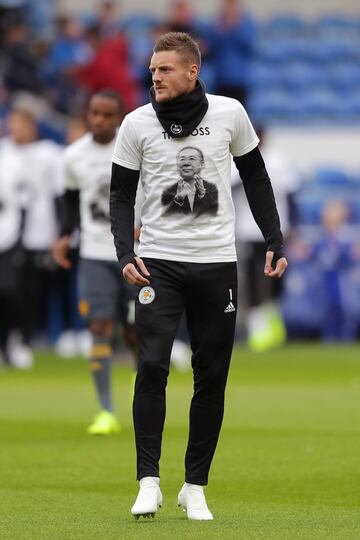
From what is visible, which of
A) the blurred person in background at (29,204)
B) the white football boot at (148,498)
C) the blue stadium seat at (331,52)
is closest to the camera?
the white football boot at (148,498)

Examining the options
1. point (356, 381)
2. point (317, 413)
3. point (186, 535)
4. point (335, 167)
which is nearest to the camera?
point (186, 535)

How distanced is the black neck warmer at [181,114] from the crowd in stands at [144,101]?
34.3ft

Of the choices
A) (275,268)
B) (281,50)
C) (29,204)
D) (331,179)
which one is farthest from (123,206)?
(281,50)

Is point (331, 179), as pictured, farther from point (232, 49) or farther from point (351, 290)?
point (351, 290)

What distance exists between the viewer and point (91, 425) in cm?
1150

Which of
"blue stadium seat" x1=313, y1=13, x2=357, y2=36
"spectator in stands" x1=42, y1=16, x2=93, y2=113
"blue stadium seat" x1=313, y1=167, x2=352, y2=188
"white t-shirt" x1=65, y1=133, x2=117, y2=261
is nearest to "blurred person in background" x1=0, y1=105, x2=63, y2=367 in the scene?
"spectator in stands" x1=42, y1=16, x2=93, y2=113

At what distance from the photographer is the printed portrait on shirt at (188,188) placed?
7137 mm

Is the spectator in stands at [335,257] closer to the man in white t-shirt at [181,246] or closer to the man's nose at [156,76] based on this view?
the man in white t-shirt at [181,246]

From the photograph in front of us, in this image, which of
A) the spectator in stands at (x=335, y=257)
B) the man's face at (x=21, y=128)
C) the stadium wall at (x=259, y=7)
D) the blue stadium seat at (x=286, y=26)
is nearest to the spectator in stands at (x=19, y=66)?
the man's face at (x=21, y=128)

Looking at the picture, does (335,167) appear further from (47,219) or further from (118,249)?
(118,249)

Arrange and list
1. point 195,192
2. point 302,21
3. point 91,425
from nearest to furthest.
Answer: point 195,192, point 91,425, point 302,21

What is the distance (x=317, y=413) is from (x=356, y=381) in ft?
9.90

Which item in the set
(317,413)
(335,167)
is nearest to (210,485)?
(317,413)

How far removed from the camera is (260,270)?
20.2 metres
